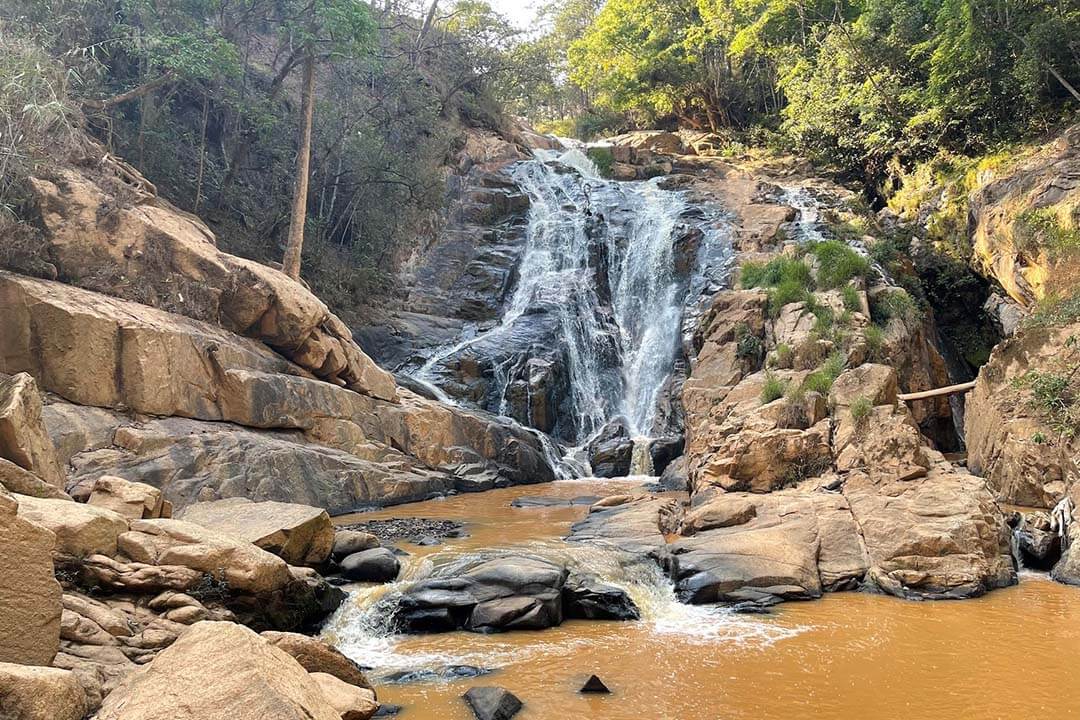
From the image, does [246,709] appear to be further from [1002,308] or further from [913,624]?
[1002,308]

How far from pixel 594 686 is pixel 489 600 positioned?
2187 millimetres

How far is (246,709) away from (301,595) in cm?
433

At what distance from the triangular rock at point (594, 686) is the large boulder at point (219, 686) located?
8.45ft

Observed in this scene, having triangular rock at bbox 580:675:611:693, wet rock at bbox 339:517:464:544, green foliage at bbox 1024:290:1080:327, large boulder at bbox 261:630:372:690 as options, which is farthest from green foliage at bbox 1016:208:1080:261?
large boulder at bbox 261:630:372:690

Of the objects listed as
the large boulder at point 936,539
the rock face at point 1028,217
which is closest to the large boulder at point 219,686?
the large boulder at point 936,539

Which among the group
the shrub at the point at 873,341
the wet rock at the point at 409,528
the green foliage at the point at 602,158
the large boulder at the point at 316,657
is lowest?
the wet rock at the point at 409,528

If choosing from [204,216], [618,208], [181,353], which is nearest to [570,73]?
[618,208]

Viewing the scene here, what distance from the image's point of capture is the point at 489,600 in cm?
800

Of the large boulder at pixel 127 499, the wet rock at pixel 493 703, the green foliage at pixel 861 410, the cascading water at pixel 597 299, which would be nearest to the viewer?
the wet rock at pixel 493 703

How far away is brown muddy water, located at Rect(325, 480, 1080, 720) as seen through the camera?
573 cm

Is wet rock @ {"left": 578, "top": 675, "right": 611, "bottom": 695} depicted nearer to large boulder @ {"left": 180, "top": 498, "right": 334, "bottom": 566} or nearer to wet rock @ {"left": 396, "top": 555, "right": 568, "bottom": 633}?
wet rock @ {"left": 396, "top": 555, "right": 568, "bottom": 633}

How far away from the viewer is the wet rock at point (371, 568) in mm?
9016

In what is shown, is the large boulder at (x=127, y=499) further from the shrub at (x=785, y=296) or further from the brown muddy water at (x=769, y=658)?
the shrub at (x=785, y=296)

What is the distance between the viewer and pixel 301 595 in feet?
24.9
